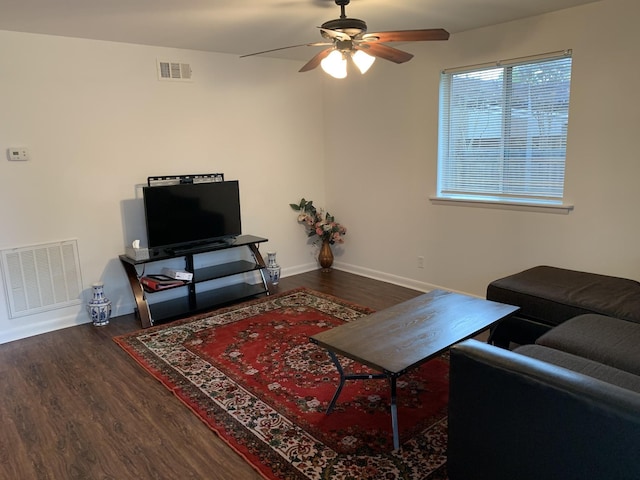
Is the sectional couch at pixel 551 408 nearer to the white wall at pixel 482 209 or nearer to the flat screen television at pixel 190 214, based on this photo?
the white wall at pixel 482 209

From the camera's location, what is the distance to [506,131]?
391 cm

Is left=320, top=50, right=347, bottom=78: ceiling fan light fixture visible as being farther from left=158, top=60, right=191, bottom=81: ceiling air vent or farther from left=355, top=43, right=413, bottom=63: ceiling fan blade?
left=158, top=60, right=191, bottom=81: ceiling air vent

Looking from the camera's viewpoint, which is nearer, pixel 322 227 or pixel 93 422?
pixel 93 422

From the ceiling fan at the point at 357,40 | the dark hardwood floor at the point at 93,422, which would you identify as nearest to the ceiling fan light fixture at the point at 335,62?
the ceiling fan at the point at 357,40

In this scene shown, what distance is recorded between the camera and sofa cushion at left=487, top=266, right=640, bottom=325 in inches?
104

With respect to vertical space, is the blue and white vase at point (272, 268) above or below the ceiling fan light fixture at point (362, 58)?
below

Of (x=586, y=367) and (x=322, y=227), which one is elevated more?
(x=322, y=227)

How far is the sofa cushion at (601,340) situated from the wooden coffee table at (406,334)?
34 centimetres

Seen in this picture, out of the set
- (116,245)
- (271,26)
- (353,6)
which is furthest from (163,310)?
(353,6)

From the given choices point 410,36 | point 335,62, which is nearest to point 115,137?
point 335,62

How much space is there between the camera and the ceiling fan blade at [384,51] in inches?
112

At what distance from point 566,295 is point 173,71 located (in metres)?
3.71

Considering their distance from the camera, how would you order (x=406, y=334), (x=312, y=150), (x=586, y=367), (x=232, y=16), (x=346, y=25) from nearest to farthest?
(x=586, y=367), (x=406, y=334), (x=346, y=25), (x=232, y=16), (x=312, y=150)

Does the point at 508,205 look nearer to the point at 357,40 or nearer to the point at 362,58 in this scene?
the point at 362,58
